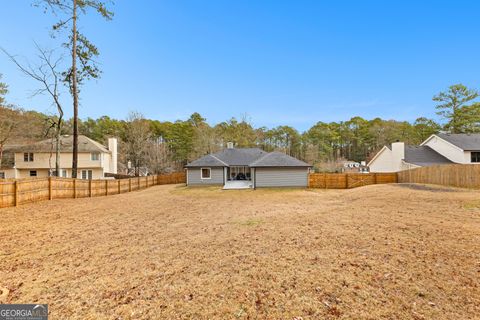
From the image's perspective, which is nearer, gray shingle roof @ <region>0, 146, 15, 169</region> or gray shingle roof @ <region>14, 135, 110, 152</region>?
gray shingle roof @ <region>14, 135, 110, 152</region>

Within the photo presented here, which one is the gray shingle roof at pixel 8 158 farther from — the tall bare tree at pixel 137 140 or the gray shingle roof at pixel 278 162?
the gray shingle roof at pixel 278 162

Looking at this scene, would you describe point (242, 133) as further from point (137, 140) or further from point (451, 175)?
point (451, 175)

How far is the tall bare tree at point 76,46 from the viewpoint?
1410cm

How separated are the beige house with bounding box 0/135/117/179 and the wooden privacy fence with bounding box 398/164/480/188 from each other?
110 ft

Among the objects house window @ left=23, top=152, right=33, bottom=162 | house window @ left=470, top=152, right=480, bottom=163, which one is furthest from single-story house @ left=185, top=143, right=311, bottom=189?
house window @ left=23, top=152, right=33, bottom=162

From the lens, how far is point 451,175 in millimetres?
14562

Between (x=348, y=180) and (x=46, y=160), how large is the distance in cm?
3460

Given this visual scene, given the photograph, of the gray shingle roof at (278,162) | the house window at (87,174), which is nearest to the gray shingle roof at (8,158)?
the house window at (87,174)

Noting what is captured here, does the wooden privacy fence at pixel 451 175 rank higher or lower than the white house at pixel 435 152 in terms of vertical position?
lower

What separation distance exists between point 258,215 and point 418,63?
2253 centimetres

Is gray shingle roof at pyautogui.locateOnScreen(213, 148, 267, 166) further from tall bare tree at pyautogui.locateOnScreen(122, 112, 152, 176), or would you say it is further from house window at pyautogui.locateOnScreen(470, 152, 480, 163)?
house window at pyautogui.locateOnScreen(470, 152, 480, 163)

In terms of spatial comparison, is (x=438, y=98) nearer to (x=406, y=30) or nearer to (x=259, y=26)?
(x=406, y=30)

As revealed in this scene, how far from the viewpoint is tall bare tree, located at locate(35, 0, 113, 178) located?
14.1 m

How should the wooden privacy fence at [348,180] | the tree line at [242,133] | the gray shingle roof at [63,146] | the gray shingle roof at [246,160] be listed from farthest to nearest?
the tree line at [242,133], the gray shingle roof at [63,146], the wooden privacy fence at [348,180], the gray shingle roof at [246,160]
